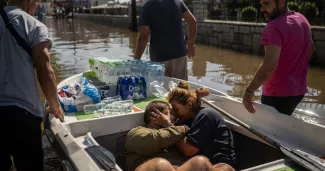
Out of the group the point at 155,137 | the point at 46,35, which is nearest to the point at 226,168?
the point at 155,137

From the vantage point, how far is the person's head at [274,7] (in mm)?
2828

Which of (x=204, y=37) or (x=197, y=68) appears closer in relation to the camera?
(x=197, y=68)

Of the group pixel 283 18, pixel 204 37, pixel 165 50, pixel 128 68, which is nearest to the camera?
pixel 283 18

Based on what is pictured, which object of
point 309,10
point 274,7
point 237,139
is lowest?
point 237,139

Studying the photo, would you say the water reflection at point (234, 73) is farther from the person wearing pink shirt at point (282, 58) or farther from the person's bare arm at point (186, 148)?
the person's bare arm at point (186, 148)

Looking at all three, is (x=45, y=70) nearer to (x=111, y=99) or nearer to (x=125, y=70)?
(x=111, y=99)

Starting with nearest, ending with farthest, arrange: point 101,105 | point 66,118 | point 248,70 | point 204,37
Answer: point 66,118 < point 101,105 < point 248,70 < point 204,37

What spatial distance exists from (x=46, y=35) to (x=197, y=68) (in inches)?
318

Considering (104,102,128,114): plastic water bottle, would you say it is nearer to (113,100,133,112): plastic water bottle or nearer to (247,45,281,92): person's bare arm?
(113,100,133,112): plastic water bottle

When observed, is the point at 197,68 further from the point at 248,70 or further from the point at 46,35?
the point at 46,35

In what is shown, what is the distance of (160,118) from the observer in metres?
2.64

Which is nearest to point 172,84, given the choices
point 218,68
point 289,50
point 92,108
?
point 92,108

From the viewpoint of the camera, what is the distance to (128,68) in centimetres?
412

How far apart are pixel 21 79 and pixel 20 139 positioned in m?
0.44
